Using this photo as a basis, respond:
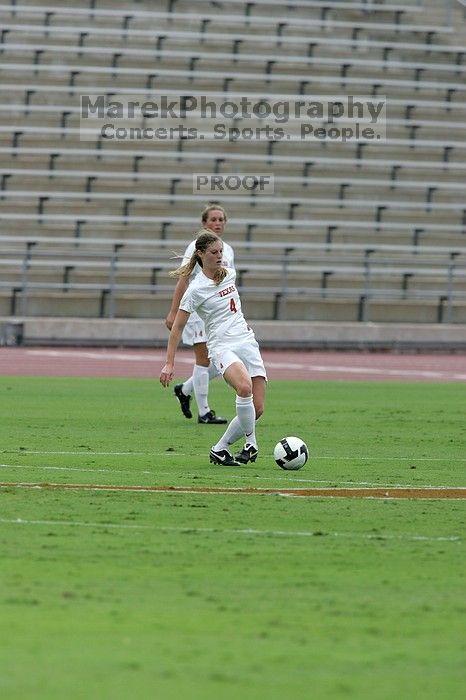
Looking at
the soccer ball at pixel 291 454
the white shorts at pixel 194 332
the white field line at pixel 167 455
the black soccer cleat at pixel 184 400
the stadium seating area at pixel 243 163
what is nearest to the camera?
the soccer ball at pixel 291 454

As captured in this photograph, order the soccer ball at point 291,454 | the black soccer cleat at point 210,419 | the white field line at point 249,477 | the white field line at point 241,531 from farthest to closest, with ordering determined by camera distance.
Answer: the black soccer cleat at point 210,419 < the soccer ball at point 291,454 < the white field line at point 249,477 < the white field line at point 241,531

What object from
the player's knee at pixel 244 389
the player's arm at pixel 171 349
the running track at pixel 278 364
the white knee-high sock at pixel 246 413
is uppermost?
the player's arm at pixel 171 349

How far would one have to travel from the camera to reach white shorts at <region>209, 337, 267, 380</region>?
11.6 meters

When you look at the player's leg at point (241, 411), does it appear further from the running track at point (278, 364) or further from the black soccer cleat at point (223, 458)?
the running track at point (278, 364)

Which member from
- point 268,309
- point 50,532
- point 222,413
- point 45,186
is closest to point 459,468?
point 50,532

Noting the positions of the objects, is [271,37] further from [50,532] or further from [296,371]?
[50,532]

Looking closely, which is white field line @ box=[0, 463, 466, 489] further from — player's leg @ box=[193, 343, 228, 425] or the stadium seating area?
the stadium seating area

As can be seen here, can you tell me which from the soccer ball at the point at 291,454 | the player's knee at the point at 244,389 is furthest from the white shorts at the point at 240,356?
the soccer ball at the point at 291,454

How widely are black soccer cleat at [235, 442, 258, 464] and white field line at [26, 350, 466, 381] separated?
13621mm

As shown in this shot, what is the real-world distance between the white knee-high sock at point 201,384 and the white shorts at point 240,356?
355cm

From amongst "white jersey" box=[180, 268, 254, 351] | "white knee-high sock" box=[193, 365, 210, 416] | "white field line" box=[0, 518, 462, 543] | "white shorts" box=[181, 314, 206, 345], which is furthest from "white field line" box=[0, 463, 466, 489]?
"white shorts" box=[181, 314, 206, 345]

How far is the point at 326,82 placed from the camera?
36844 millimetres

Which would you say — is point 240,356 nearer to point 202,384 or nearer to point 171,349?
point 171,349

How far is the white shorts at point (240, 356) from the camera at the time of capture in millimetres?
11555
